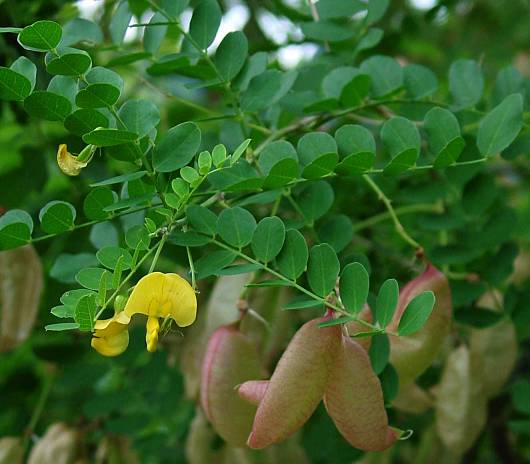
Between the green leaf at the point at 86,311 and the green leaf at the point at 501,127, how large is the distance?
0.41 meters

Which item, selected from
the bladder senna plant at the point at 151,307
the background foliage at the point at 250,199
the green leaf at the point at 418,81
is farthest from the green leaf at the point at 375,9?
the bladder senna plant at the point at 151,307

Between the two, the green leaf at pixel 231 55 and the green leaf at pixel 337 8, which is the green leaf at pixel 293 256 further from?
the green leaf at pixel 337 8

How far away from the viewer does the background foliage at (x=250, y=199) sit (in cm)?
78

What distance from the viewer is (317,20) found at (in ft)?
3.89

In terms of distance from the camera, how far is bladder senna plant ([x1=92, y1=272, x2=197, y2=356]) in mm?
689

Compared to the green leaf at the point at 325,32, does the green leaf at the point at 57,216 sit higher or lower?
higher

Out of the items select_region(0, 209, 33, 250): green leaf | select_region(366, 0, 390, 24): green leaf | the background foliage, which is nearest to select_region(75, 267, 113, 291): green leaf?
the background foliage

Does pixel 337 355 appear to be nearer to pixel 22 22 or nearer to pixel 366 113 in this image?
pixel 366 113

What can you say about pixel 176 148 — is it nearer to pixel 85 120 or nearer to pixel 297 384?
pixel 85 120

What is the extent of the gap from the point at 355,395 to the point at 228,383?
17 centimetres

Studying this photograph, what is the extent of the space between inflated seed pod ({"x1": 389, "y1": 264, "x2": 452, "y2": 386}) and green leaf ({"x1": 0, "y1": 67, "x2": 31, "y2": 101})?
1.29 ft

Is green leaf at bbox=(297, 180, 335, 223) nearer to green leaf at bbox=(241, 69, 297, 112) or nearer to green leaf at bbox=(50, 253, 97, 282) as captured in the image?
green leaf at bbox=(241, 69, 297, 112)

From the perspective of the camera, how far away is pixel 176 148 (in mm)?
780

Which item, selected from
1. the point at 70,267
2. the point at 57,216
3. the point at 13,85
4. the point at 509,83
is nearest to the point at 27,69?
the point at 13,85
